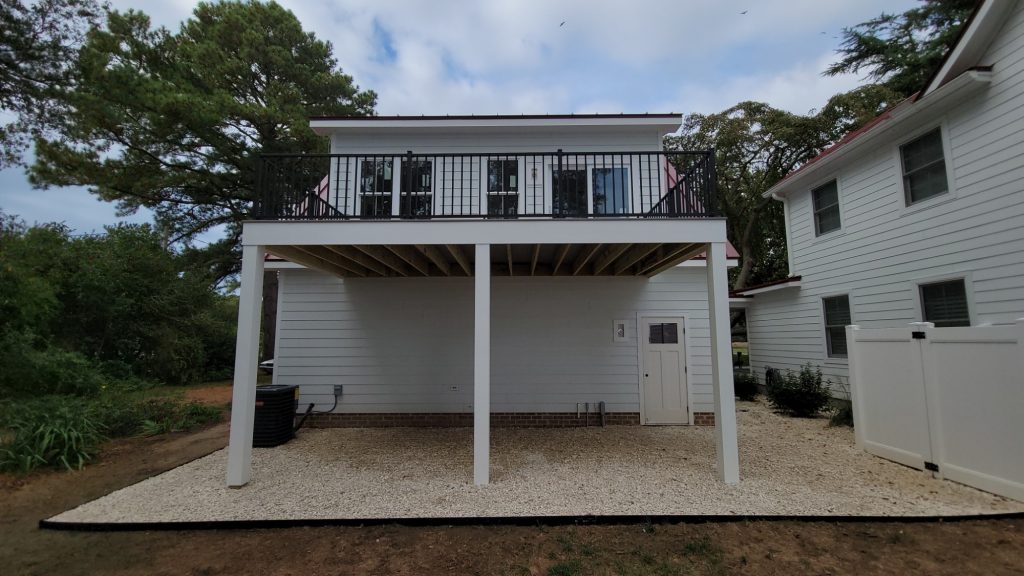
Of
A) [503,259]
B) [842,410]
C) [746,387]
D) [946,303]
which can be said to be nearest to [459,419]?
[503,259]

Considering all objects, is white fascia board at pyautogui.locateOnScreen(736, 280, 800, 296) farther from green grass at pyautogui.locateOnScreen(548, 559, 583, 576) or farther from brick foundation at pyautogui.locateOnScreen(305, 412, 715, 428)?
green grass at pyautogui.locateOnScreen(548, 559, 583, 576)

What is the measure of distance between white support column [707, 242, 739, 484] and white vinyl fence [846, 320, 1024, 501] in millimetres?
2201

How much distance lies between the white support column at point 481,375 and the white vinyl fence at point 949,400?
16.1 feet

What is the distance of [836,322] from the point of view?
8352mm

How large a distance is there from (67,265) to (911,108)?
1732cm

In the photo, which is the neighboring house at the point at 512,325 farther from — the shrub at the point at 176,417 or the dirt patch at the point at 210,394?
the dirt patch at the point at 210,394

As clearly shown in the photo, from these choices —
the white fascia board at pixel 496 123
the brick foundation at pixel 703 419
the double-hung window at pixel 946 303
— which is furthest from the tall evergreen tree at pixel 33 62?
the double-hung window at pixel 946 303

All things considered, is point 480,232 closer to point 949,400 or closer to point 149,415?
point 949,400

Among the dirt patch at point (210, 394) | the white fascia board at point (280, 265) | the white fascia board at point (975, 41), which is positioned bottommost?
the dirt patch at point (210, 394)

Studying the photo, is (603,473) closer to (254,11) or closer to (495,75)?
(495,75)

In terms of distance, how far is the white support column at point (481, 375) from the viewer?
4434 mm

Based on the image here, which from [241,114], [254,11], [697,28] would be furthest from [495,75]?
[254,11]

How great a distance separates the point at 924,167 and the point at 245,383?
33.9ft

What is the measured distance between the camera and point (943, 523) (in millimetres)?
3537
